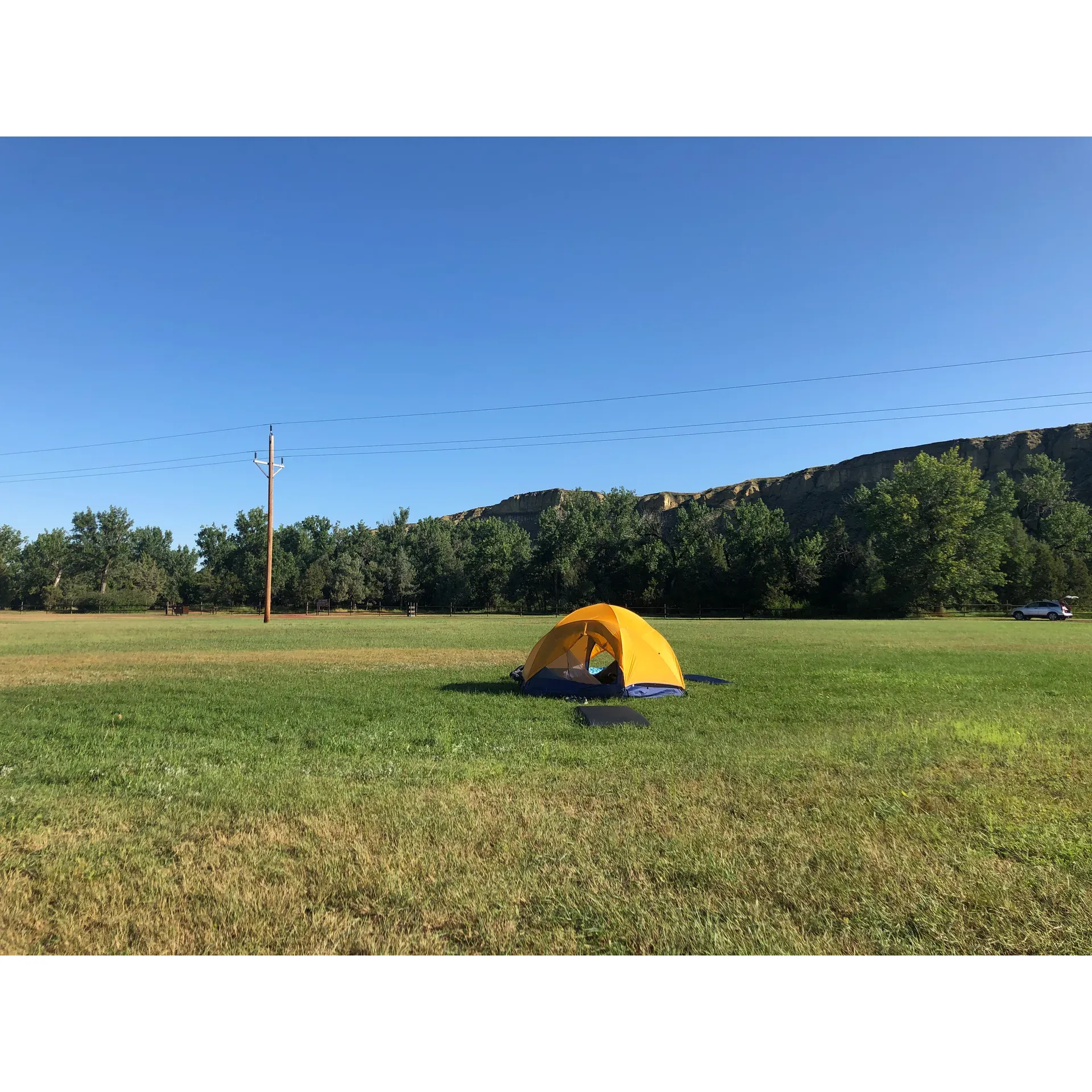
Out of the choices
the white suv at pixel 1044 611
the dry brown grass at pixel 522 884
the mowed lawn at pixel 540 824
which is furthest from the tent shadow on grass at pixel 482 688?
the white suv at pixel 1044 611

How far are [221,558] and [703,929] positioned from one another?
385 ft

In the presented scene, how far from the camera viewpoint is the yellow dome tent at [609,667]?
458 inches

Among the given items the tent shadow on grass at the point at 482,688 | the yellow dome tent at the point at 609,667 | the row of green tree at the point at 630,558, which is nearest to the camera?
the yellow dome tent at the point at 609,667

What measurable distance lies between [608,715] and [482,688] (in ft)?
13.9

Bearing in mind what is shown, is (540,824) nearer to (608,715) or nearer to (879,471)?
(608,715)

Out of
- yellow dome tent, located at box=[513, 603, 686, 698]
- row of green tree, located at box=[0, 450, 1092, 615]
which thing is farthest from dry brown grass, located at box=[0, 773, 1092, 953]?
row of green tree, located at box=[0, 450, 1092, 615]

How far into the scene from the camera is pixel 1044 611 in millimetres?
54094

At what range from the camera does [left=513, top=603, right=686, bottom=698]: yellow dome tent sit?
11641 mm

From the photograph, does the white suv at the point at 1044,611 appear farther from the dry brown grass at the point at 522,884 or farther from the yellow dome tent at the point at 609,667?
the dry brown grass at the point at 522,884

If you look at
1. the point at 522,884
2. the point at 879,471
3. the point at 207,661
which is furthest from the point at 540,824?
the point at 879,471

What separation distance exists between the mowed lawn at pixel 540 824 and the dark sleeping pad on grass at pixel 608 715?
0.96 feet

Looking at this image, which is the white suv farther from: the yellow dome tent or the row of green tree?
the yellow dome tent
